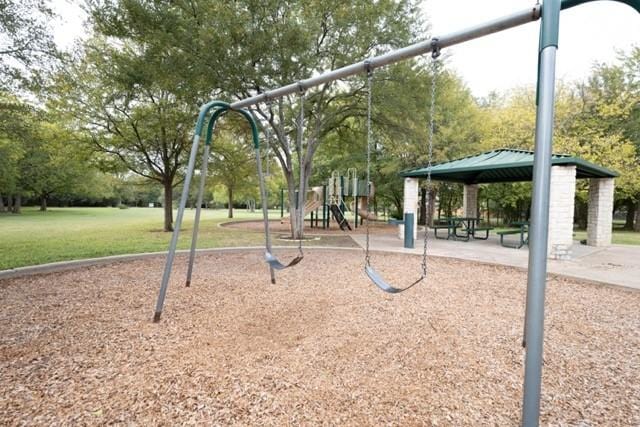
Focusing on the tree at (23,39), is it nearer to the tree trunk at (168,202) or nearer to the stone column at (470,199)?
the tree trunk at (168,202)

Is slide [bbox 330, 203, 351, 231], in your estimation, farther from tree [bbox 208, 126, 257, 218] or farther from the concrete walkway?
the concrete walkway

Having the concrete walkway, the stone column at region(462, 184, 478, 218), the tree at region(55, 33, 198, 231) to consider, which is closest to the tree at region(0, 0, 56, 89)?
the tree at region(55, 33, 198, 231)

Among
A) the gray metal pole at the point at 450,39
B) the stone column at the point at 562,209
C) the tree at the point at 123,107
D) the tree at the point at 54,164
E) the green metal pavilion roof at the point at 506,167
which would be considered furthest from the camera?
the tree at the point at 54,164

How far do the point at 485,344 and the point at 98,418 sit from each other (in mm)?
3115

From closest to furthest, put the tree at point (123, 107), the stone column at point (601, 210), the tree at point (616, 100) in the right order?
the stone column at point (601, 210) → the tree at point (123, 107) → the tree at point (616, 100)

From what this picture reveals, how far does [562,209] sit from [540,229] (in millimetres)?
6952

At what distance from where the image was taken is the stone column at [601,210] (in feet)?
30.8

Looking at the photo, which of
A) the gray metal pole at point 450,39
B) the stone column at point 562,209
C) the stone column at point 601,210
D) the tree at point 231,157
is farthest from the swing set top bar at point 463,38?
the tree at point 231,157

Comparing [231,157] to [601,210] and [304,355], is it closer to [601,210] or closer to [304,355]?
[304,355]

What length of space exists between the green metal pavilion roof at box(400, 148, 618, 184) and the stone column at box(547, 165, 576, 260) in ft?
0.90

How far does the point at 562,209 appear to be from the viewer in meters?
7.16

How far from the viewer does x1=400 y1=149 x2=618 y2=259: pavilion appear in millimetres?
7121

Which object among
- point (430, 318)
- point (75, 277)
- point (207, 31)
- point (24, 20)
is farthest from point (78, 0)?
point (430, 318)

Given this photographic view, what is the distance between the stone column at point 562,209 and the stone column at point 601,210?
136 inches
